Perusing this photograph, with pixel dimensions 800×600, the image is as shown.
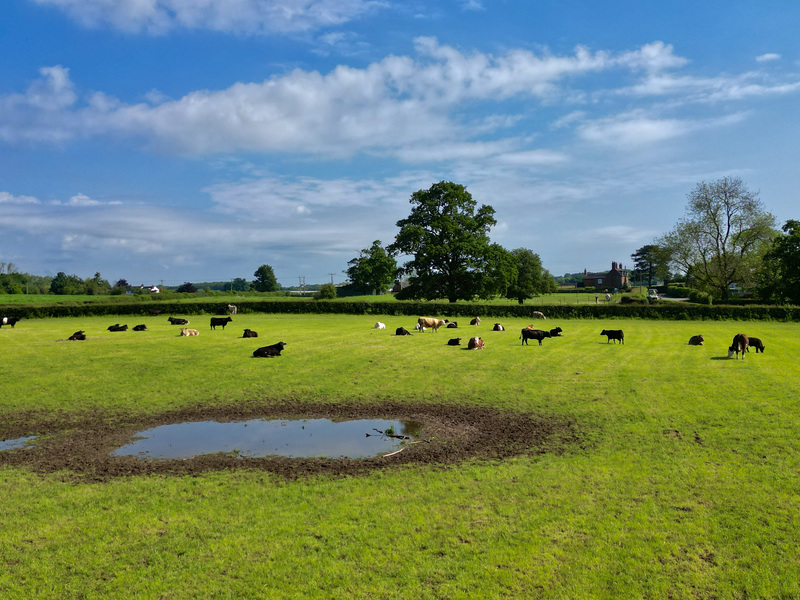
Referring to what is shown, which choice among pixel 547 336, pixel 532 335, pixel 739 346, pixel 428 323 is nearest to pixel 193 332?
pixel 428 323

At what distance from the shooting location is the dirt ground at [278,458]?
433 inches

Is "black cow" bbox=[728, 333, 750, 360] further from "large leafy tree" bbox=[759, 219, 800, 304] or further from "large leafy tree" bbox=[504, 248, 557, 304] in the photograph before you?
"large leafy tree" bbox=[504, 248, 557, 304]

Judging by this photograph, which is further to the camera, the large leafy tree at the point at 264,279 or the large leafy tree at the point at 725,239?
the large leafy tree at the point at 264,279

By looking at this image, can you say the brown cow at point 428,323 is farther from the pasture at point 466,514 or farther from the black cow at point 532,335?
the pasture at point 466,514

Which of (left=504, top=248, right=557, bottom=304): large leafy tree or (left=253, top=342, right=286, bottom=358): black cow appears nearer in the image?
(left=253, top=342, right=286, bottom=358): black cow

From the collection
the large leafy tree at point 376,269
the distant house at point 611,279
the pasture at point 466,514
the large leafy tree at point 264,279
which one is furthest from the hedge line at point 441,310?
the distant house at point 611,279

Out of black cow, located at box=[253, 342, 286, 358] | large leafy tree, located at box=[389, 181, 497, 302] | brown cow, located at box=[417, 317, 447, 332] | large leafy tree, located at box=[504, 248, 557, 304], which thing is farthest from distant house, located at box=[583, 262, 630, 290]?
black cow, located at box=[253, 342, 286, 358]

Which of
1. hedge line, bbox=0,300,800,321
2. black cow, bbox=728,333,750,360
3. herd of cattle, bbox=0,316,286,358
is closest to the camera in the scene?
black cow, bbox=728,333,750,360

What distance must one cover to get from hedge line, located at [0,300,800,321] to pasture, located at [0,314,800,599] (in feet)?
115

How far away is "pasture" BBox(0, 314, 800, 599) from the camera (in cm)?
651

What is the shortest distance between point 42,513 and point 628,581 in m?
9.04

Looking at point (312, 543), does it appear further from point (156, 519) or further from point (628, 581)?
point (628, 581)

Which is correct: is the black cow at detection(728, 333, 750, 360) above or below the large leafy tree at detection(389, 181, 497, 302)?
below

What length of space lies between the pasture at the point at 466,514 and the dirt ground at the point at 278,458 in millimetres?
266
